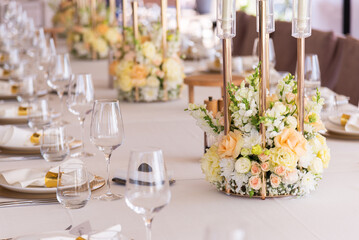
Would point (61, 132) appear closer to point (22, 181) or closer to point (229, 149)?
point (22, 181)

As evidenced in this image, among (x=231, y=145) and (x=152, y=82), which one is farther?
(x=152, y=82)

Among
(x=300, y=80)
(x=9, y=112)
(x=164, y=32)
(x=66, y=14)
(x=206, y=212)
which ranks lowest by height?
(x=206, y=212)

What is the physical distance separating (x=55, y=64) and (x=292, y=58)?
237 centimetres

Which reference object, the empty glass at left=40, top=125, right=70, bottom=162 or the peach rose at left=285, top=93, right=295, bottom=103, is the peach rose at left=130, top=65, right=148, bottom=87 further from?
the peach rose at left=285, top=93, right=295, bottom=103

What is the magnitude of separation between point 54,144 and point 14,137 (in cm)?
37

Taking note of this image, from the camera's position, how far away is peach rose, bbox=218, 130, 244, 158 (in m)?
1.67

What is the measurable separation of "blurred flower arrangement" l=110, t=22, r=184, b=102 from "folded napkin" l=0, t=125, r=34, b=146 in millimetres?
1087

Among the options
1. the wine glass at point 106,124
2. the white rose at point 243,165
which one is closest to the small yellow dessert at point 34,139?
the wine glass at point 106,124

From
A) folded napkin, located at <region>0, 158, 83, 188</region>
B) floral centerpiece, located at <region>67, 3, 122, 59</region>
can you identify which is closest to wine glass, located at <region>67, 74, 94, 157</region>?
folded napkin, located at <region>0, 158, 83, 188</region>

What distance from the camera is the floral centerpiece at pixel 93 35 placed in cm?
529

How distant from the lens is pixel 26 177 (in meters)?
1.83

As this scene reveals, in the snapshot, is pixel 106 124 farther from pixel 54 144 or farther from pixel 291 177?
pixel 291 177

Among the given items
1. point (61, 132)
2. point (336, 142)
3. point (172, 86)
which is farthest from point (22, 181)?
point (172, 86)

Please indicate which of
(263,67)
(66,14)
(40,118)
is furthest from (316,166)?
(66,14)
